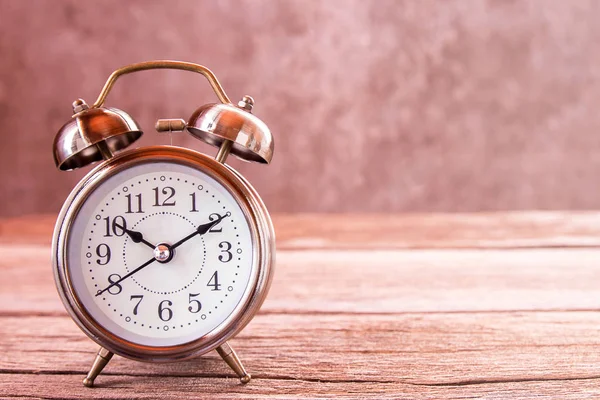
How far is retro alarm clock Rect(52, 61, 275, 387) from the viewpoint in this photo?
31.9 inches

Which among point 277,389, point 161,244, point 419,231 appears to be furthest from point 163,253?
point 419,231

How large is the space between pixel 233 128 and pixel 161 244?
0.19m

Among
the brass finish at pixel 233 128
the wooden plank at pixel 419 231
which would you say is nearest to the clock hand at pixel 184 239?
the brass finish at pixel 233 128

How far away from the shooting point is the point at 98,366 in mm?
800

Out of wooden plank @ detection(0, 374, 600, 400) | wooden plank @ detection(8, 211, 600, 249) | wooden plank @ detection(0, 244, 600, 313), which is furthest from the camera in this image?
wooden plank @ detection(8, 211, 600, 249)

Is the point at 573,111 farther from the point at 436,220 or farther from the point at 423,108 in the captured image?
the point at 436,220

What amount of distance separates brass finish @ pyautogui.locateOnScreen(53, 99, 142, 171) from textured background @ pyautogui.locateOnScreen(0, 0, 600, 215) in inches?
69.4

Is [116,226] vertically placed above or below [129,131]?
below

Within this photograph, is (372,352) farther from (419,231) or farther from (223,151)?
(419,231)

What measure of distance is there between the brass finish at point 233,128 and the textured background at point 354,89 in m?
1.79

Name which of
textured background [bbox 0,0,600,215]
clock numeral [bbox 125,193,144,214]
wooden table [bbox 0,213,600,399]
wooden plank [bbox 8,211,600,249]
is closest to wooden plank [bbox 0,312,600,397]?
wooden table [bbox 0,213,600,399]

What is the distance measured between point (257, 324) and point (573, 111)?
2.24m

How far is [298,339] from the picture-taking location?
968 millimetres

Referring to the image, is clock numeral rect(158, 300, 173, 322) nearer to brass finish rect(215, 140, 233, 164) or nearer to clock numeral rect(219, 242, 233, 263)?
clock numeral rect(219, 242, 233, 263)
